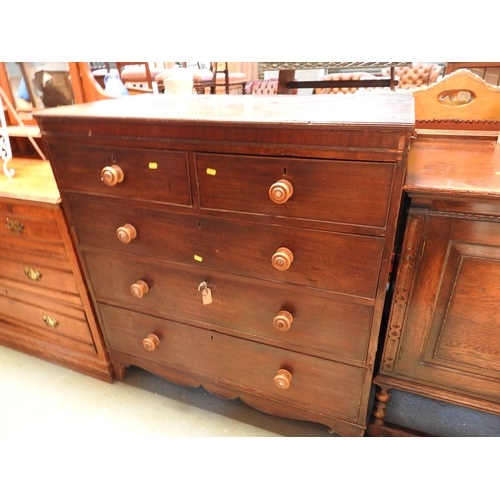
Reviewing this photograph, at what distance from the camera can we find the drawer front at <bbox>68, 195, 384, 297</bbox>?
80 centimetres

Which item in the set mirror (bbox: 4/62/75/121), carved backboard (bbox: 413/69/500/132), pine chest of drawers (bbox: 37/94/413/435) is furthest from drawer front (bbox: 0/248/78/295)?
carved backboard (bbox: 413/69/500/132)

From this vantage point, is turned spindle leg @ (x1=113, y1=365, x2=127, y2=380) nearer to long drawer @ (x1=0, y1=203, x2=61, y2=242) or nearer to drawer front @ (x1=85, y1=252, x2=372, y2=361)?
drawer front @ (x1=85, y1=252, x2=372, y2=361)

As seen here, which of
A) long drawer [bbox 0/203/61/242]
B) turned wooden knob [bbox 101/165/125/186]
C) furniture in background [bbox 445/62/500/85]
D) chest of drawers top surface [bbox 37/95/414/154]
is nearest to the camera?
chest of drawers top surface [bbox 37/95/414/154]

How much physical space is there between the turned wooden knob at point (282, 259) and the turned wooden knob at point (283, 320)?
144 millimetres

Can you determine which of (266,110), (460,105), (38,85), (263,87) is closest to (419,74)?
(263,87)

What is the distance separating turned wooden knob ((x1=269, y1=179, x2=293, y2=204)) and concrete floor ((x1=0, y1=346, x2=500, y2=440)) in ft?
2.79

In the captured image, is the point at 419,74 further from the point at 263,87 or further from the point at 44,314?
the point at 44,314

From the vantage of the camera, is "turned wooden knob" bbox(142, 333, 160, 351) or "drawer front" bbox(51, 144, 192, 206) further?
"turned wooden knob" bbox(142, 333, 160, 351)

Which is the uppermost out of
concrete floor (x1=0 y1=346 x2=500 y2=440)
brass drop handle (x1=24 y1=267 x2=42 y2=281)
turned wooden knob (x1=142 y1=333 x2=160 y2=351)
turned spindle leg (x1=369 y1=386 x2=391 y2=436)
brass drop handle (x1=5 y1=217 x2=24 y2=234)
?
brass drop handle (x1=5 y1=217 x2=24 y2=234)

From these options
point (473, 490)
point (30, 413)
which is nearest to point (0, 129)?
point (30, 413)

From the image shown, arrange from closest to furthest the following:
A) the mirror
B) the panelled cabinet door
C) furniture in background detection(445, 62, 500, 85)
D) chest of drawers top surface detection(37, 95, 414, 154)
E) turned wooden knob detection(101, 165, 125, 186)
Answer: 1. chest of drawers top surface detection(37, 95, 414, 154)
2. the panelled cabinet door
3. turned wooden knob detection(101, 165, 125, 186)
4. the mirror
5. furniture in background detection(445, 62, 500, 85)

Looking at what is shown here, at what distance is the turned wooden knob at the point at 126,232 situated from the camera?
97 cm

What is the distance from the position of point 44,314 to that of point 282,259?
1.06 metres

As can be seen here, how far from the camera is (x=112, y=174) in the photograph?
89 centimetres
